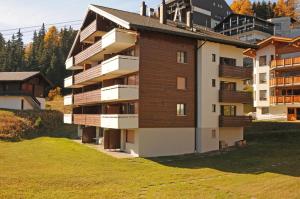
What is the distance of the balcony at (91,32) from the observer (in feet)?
122

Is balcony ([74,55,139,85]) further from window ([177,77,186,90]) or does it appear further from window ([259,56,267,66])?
window ([259,56,267,66])

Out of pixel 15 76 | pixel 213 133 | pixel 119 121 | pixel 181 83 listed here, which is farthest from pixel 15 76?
pixel 213 133

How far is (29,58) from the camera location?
103 meters

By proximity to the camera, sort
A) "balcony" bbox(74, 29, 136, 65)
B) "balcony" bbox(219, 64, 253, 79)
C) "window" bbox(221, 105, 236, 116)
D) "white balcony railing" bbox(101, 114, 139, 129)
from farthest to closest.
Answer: "window" bbox(221, 105, 236, 116)
"balcony" bbox(219, 64, 253, 79)
"balcony" bbox(74, 29, 136, 65)
"white balcony railing" bbox(101, 114, 139, 129)

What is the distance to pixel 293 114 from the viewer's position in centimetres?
5272

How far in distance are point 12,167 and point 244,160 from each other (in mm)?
17266

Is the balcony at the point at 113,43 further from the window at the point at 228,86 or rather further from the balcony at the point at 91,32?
the window at the point at 228,86

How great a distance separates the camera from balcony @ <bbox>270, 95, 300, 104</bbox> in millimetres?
51562

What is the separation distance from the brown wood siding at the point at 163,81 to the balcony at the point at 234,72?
3.28m

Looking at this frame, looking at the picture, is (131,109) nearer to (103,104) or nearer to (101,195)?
(103,104)

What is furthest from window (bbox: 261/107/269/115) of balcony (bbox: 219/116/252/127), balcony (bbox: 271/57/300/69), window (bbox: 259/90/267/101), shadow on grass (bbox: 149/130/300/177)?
balcony (bbox: 219/116/252/127)

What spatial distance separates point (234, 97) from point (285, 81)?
1915 cm

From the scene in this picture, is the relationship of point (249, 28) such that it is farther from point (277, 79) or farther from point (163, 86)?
point (163, 86)

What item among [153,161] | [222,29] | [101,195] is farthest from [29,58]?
[101,195]
